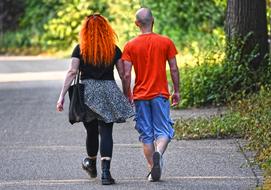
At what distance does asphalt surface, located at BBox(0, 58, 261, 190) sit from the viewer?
9328 millimetres

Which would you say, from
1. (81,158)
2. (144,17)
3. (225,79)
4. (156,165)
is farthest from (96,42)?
(225,79)

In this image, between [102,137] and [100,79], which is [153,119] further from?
[100,79]

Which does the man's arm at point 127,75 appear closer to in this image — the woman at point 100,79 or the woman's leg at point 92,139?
the woman at point 100,79

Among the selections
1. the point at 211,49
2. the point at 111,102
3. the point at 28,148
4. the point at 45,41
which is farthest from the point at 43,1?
the point at 111,102

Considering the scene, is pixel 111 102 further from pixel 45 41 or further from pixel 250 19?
pixel 45 41

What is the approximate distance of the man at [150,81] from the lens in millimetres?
9445

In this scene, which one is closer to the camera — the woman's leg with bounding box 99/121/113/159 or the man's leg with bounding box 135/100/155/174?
the woman's leg with bounding box 99/121/113/159

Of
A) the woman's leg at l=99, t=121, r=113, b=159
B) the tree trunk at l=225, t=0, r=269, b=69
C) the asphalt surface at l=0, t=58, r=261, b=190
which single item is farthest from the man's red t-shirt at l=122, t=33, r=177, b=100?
the tree trunk at l=225, t=0, r=269, b=69

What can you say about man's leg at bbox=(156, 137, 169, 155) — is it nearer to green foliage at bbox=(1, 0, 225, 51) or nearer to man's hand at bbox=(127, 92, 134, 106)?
man's hand at bbox=(127, 92, 134, 106)

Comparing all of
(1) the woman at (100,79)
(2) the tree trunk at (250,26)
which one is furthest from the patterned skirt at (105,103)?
(2) the tree trunk at (250,26)

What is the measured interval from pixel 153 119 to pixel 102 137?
554 mm

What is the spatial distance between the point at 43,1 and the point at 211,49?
1140 inches

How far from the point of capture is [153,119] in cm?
963

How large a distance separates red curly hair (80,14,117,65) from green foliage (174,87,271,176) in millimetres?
2193
